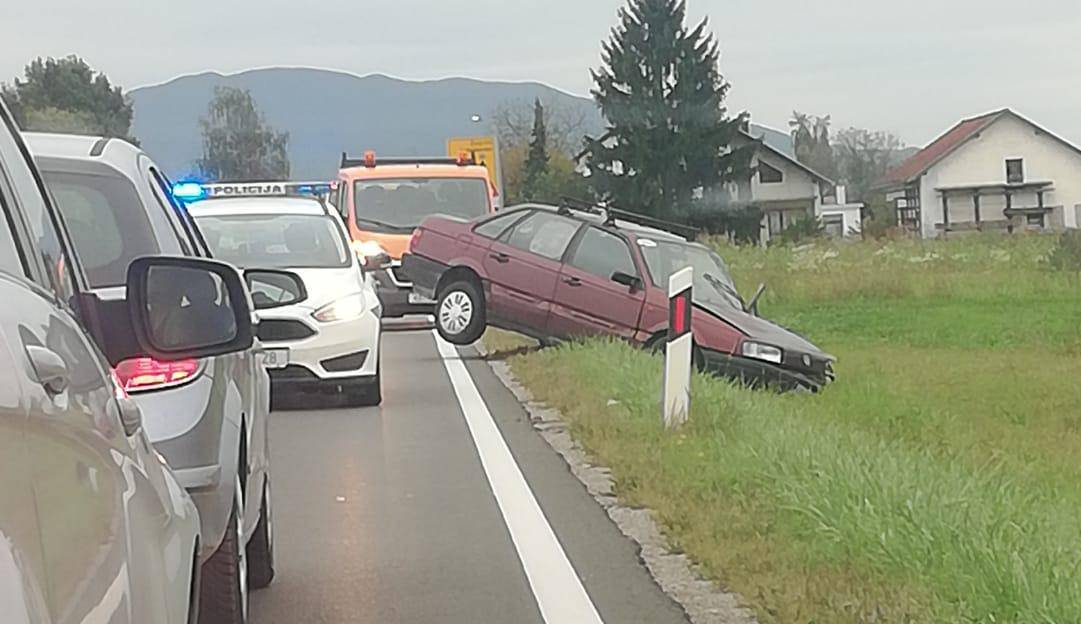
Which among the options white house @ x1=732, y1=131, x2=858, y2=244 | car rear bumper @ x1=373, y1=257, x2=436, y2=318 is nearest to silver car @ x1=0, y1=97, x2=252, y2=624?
car rear bumper @ x1=373, y1=257, x2=436, y2=318

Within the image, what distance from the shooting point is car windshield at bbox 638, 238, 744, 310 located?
17016 mm

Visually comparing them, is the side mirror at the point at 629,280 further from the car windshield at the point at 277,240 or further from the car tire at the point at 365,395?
the car tire at the point at 365,395

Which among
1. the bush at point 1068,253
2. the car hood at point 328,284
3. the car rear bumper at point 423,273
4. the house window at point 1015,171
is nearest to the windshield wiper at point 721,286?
the car rear bumper at point 423,273

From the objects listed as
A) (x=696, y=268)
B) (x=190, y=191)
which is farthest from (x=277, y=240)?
(x=696, y=268)

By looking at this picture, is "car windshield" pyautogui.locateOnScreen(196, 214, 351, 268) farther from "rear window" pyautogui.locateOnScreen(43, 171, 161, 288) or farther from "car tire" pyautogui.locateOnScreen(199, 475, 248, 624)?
"car tire" pyautogui.locateOnScreen(199, 475, 248, 624)

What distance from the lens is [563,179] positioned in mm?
78438

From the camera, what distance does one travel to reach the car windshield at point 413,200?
86.4ft

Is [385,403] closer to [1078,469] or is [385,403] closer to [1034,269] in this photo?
[1078,469]

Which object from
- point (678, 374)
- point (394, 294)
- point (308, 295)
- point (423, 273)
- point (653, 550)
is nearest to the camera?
point (653, 550)

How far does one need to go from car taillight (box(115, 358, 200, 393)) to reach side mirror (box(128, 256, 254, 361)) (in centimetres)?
75

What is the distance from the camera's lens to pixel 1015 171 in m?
98.4

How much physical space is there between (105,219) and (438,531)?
2.63 meters

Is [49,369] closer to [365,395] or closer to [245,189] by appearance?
[365,395]

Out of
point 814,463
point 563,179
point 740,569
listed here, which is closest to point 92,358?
point 740,569
